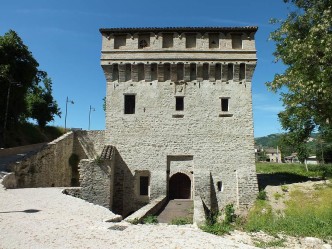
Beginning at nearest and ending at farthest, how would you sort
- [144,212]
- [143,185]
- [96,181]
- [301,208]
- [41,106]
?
[144,212]
[301,208]
[96,181]
[143,185]
[41,106]

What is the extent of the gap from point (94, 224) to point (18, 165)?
30.6ft

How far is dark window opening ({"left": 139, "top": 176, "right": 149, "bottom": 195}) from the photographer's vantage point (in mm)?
17781

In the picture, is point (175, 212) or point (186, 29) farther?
point (186, 29)

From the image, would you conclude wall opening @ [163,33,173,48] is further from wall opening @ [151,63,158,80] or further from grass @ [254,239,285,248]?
grass @ [254,239,285,248]

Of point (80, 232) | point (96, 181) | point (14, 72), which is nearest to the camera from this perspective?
point (80, 232)

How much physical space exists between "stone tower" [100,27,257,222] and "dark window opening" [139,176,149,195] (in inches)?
2.5

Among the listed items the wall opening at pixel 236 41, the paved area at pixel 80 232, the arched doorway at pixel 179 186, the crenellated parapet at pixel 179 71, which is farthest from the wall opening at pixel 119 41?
the paved area at pixel 80 232

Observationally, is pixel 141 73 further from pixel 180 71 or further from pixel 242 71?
pixel 242 71

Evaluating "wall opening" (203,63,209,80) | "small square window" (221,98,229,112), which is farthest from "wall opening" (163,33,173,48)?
"small square window" (221,98,229,112)

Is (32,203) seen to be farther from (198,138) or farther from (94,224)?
(198,138)

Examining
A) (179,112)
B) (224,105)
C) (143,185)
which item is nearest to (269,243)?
(143,185)

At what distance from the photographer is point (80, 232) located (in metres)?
7.28

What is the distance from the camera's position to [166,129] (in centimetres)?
1800

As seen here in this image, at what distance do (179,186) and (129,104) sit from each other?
621 centimetres
